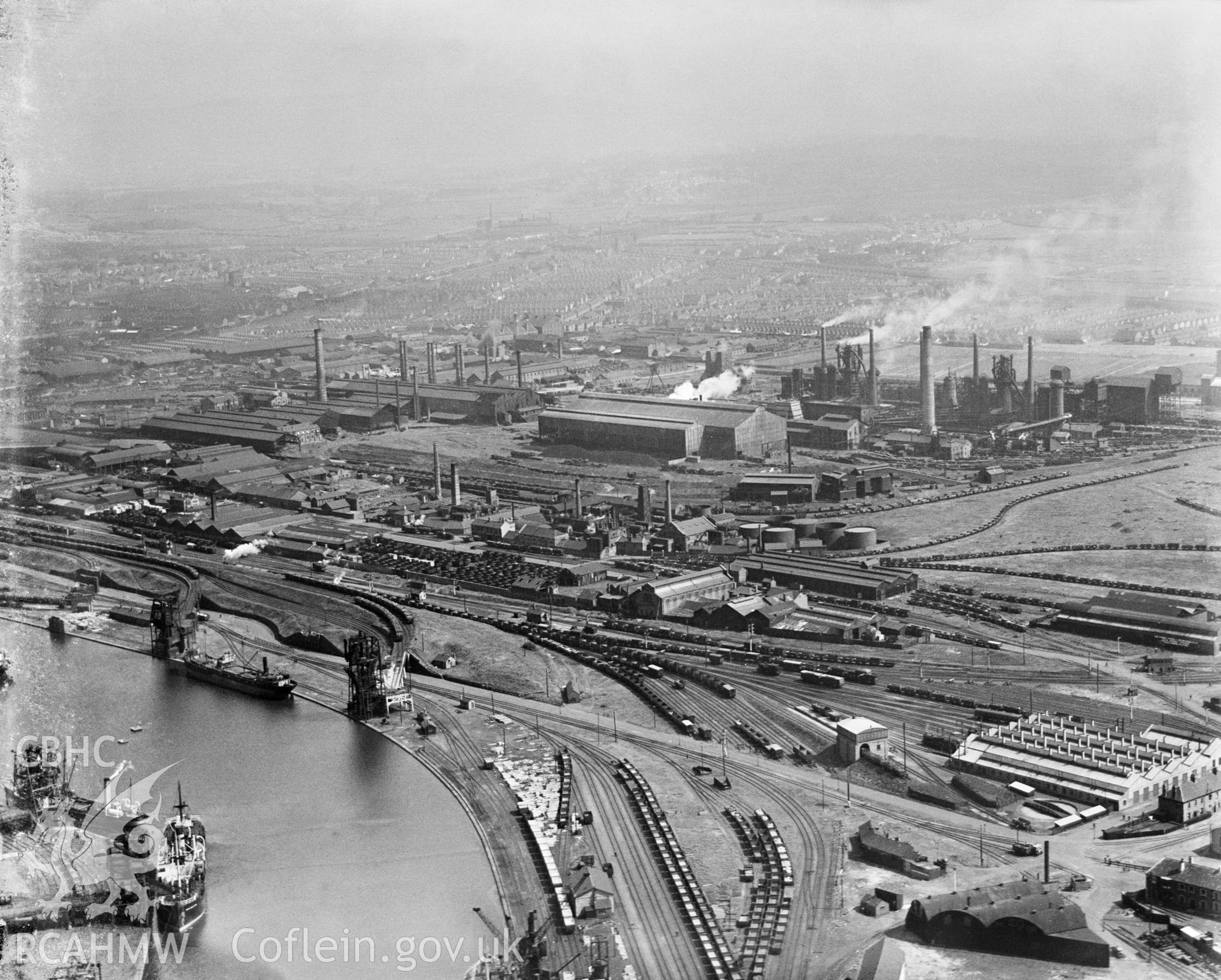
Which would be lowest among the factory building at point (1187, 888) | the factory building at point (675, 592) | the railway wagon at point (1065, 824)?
the railway wagon at point (1065, 824)

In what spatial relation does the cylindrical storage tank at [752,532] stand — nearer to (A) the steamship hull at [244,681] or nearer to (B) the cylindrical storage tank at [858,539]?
(B) the cylindrical storage tank at [858,539]

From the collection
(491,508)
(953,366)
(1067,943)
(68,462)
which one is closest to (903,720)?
(1067,943)

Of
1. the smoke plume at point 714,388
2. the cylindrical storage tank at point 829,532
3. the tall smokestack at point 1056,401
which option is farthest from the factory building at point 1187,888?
the smoke plume at point 714,388

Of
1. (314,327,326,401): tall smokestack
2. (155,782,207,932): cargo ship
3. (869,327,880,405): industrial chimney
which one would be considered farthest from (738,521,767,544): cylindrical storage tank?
(314,327,326,401): tall smokestack

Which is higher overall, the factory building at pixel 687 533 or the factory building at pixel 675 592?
the factory building at pixel 687 533

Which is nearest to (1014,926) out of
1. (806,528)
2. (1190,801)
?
(1190,801)

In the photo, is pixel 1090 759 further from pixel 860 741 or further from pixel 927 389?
pixel 927 389
